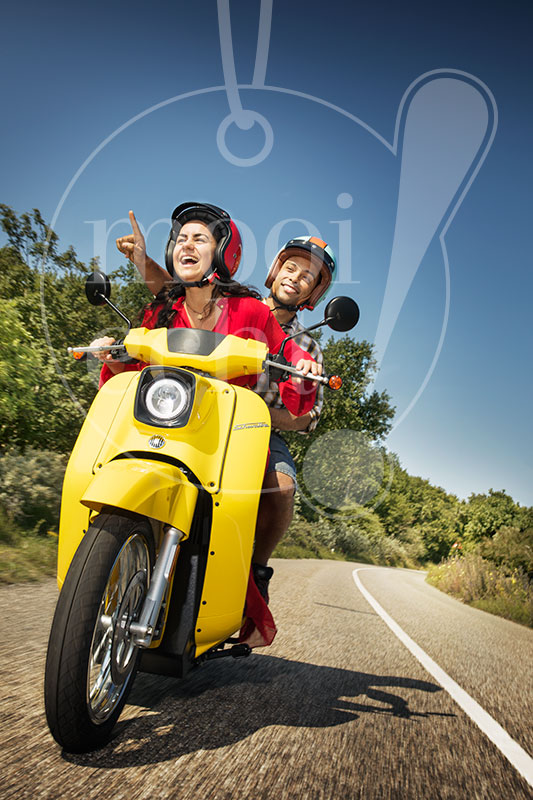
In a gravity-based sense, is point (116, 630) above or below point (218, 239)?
below

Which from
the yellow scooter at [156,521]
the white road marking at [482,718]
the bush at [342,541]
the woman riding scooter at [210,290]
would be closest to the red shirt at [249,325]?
the woman riding scooter at [210,290]

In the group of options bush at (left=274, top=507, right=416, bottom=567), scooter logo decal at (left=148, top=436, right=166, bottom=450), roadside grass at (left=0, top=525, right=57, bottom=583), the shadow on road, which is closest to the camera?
the shadow on road

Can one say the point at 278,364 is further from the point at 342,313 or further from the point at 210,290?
the point at 210,290

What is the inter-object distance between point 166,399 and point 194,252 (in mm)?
1016

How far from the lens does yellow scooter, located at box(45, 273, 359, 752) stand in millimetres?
1643

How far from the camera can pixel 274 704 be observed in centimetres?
249

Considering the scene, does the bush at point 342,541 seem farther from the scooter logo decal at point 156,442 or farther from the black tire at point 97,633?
the scooter logo decal at point 156,442

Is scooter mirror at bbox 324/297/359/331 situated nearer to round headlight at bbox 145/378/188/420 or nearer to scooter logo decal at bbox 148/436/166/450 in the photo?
round headlight at bbox 145/378/188/420

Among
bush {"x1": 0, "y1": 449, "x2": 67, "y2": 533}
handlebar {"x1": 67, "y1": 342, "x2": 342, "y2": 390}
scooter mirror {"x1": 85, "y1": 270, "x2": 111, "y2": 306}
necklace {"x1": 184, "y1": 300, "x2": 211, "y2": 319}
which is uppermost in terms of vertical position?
necklace {"x1": 184, "y1": 300, "x2": 211, "y2": 319}

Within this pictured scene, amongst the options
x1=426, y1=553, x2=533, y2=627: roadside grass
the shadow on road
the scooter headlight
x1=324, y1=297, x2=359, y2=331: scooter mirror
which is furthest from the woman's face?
x1=426, y1=553, x2=533, y2=627: roadside grass

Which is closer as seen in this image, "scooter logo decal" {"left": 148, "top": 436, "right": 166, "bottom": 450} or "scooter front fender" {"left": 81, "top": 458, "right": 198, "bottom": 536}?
"scooter front fender" {"left": 81, "top": 458, "right": 198, "bottom": 536}

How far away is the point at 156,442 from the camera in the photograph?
1995 mm

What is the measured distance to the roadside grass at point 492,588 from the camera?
9461mm

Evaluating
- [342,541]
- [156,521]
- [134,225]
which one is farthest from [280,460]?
[342,541]
